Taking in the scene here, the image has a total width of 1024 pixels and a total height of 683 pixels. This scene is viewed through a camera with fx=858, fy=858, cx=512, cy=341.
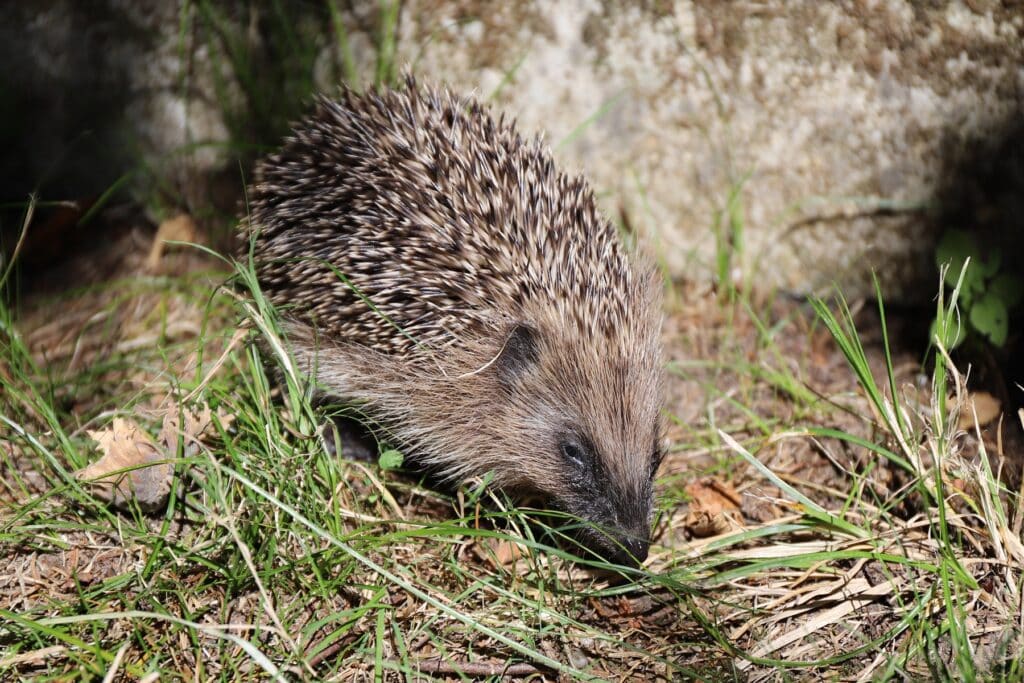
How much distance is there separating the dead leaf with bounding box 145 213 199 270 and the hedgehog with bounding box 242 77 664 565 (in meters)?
1.21

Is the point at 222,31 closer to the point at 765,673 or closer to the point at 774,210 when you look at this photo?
the point at 774,210

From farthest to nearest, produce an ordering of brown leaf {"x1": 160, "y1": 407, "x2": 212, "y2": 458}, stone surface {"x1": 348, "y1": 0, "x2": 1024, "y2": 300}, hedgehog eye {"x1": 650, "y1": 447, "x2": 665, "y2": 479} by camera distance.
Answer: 1. stone surface {"x1": 348, "y1": 0, "x2": 1024, "y2": 300}
2. hedgehog eye {"x1": 650, "y1": 447, "x2": 665, "y2": 479}
3. brown leaf {"x1": 160, "y1": 407, "x2": 212, "y2": 458}

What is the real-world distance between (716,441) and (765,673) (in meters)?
1.34

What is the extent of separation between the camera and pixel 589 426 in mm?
3641

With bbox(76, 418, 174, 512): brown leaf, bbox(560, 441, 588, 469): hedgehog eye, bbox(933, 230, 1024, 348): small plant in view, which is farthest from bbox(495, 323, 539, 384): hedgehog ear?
bbox(933, 230, 1024, 348): small plant

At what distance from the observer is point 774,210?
191 inches

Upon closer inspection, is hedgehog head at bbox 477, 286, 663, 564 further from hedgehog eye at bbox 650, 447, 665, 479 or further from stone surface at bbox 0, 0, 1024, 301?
stone surface at bbox 0, 0, 1024, 301

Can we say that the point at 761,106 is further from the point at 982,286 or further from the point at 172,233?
the point at 172,233

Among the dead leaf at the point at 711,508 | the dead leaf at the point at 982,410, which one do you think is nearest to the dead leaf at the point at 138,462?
the dead leaf at the point at 711,508

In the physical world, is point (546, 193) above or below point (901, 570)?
above

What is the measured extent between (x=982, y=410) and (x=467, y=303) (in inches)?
98.0

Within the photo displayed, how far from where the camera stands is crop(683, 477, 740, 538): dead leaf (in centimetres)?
377

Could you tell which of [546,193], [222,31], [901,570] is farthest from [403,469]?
[222,31]

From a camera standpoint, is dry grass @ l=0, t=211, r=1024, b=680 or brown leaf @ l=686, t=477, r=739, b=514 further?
brown leaf @ l=686, t=477, r=739, b=514
